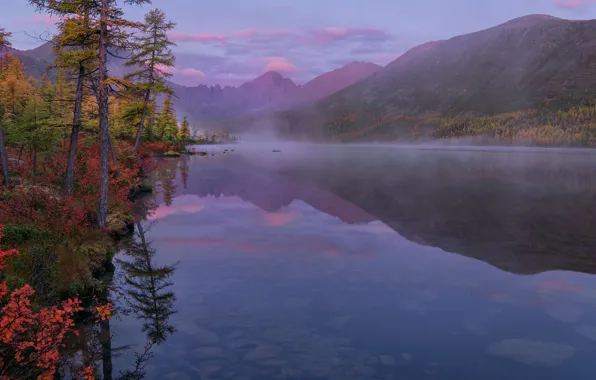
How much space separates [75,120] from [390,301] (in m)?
19.8

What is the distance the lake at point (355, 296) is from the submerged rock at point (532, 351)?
0.05m

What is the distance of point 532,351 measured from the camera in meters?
12.0

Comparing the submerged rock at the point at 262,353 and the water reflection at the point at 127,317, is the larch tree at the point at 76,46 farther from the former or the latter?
the submerged rock at the point at 262,353

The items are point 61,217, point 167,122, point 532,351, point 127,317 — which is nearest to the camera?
point 532,351

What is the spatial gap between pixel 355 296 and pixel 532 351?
587 centimetres

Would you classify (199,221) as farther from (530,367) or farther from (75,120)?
(530,367)

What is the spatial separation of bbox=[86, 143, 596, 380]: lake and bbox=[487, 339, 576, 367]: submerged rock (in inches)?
1.9

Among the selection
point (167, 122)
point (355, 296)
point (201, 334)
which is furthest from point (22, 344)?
point (167, 122)

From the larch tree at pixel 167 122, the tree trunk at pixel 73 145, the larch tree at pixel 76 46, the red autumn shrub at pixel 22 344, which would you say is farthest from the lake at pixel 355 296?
the larch tree at pixel 167 122

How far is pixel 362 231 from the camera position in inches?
1067

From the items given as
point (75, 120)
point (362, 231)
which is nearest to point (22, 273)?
point (75, 120)

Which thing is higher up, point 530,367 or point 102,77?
point 102,77

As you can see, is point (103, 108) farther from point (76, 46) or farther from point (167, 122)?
point (167, 122)

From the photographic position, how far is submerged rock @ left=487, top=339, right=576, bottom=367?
11539mm
